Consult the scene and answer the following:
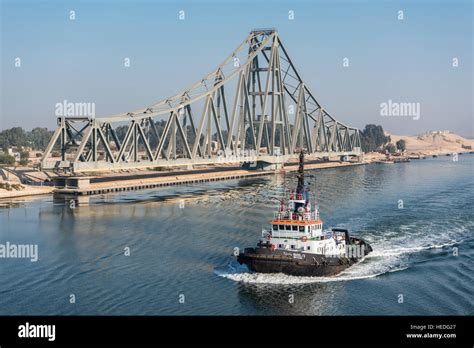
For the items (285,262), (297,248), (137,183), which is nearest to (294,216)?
(297,248)

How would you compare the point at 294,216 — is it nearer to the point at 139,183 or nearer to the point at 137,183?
the point at 137,183

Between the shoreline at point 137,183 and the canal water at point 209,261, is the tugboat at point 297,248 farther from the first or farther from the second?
the shoreline at point 137,183

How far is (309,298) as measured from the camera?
43625mm

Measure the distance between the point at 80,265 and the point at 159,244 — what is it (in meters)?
9.86

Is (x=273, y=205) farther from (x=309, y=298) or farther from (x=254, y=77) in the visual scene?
(x=254, y=77)

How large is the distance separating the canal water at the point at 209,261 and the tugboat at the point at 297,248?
82 cm

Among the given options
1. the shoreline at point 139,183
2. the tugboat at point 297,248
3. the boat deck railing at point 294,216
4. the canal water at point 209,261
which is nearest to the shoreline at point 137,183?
the shoreline at point 139,183

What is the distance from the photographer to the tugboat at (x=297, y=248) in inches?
1866

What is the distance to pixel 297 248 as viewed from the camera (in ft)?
159

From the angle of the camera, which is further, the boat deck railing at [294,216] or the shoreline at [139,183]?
the shoreline at [139,183]

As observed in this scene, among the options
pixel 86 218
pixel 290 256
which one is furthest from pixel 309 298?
pixel 86 218

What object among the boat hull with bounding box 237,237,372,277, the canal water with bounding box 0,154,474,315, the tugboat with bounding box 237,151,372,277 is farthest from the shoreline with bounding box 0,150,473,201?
the boat hull with bounding box 237,237,372,277

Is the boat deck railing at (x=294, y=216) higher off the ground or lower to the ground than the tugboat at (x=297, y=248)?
higher

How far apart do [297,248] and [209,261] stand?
7671mm
